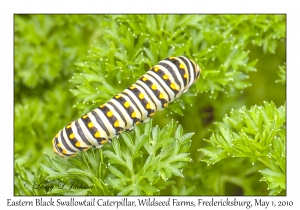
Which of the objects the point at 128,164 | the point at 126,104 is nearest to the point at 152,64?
the point at 126,104

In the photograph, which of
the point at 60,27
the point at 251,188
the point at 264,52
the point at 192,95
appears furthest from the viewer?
the point at 60,27

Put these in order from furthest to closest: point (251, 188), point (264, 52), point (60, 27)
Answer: point (60, 27) < point (264, 52) < point (251, 188)

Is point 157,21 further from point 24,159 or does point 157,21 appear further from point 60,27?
point 24,159

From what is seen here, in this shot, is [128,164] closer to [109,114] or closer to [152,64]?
[109,114]

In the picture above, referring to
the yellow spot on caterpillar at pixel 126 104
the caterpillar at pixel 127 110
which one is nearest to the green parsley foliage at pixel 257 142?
the caterpillar at pixel 127 110

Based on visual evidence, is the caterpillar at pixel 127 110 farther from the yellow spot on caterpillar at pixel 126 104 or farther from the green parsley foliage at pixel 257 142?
the green parsley foliage at pixel 257 142

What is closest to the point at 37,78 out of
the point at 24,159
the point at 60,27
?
the point at 60,27

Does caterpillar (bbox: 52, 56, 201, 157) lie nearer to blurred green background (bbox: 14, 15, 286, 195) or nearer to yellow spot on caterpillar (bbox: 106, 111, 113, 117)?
yellow spot on caterpillar (bbox: 106, 111, 113, 117)
